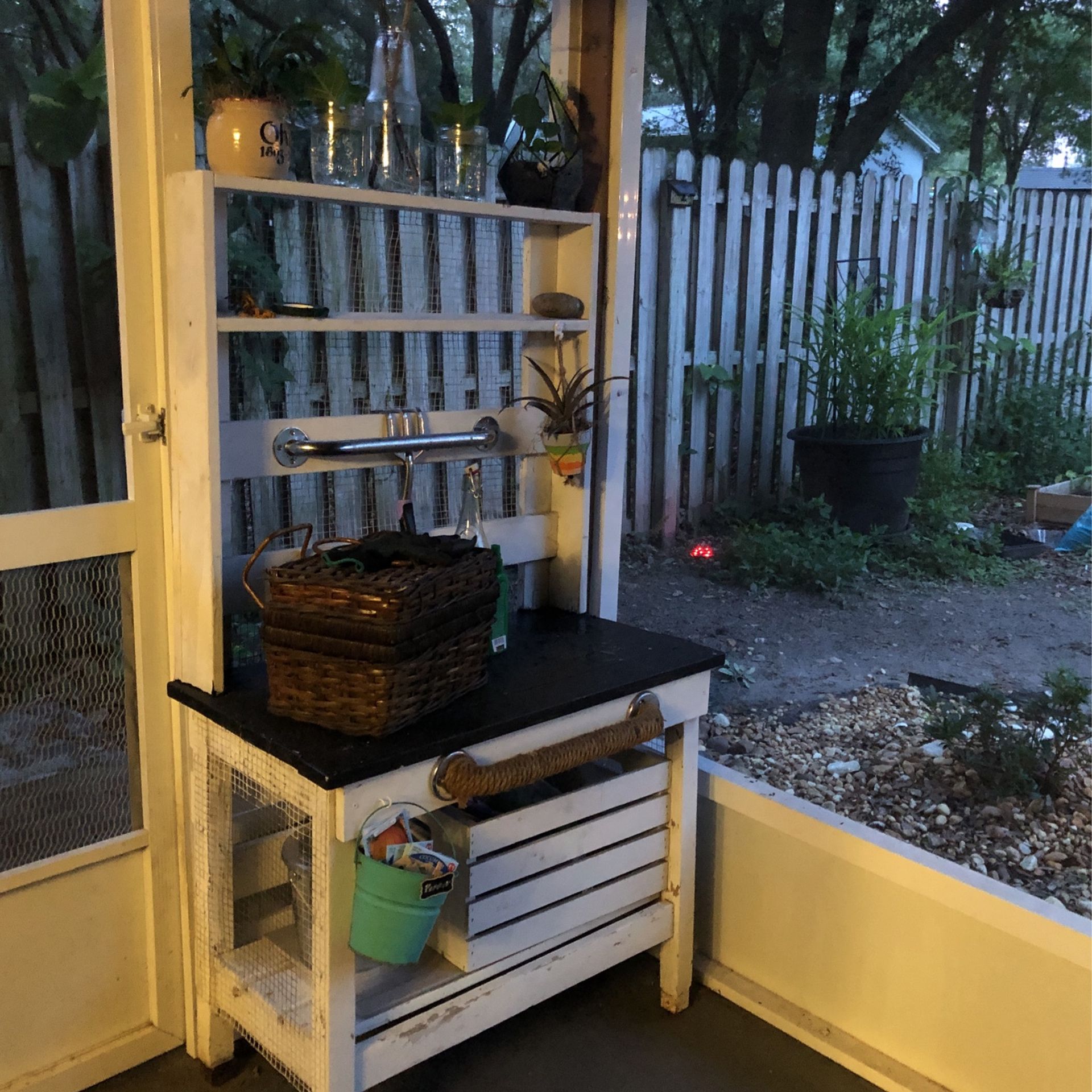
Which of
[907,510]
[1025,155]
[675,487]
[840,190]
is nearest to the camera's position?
[1025,155]

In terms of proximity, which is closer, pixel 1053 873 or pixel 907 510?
pixel 1053 873

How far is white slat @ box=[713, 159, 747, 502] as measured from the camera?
2432mm

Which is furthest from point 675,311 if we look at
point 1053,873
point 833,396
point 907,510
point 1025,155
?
point 1053,873

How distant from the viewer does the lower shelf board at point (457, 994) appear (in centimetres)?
132

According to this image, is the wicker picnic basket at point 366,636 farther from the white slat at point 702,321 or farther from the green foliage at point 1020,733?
the white slat at point 702,321

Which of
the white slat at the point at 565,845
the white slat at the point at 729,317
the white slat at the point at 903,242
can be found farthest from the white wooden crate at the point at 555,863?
the white slat at the point at 903,242

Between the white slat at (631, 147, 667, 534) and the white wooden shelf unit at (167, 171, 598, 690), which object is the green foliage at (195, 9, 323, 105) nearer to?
the white wooden shelf unit at (167, 171, 598, 690)

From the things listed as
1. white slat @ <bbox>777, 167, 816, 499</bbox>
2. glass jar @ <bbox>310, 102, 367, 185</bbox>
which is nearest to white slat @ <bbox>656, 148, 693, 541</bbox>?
white slat @ <bbox>777, 167, 816, 499</bbox>

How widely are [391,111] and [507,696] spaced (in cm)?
80

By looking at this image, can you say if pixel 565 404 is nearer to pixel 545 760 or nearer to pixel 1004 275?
pixel 545 760

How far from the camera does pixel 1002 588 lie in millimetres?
1880

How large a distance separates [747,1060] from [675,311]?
170cm

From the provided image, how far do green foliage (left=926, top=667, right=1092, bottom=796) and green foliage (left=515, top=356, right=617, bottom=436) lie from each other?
0.73m

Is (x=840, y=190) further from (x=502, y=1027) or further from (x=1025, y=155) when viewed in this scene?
(x=502, y=1027)
